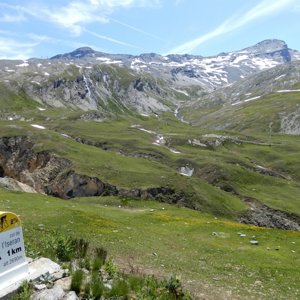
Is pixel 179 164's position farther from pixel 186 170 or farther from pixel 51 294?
pixel 51 294

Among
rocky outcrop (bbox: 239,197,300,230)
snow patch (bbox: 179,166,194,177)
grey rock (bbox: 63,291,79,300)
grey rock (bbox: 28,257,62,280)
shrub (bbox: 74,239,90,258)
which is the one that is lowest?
rocky outcrop (bbox: 239,197,300,230)

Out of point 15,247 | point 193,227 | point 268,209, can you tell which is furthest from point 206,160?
point 15,247

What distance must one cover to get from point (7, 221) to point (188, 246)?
882 inches

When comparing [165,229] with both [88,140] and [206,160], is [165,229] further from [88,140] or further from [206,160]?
[88,140]

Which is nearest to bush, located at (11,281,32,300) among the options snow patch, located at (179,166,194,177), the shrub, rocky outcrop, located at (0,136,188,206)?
the shrub

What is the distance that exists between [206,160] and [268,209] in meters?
32.2

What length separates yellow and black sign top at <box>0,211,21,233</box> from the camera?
15.4m

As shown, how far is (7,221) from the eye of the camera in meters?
15.7

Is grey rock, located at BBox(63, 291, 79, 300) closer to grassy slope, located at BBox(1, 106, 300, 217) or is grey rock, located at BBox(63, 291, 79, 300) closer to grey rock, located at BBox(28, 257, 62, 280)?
grey rock, located at BBox(28, 257, 62, 280)

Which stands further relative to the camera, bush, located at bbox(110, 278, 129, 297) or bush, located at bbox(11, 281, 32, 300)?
bush, located at bbox(110, 278, 129, 297)

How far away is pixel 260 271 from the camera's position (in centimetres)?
2984

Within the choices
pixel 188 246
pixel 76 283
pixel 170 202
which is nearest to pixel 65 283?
pixel 76 283

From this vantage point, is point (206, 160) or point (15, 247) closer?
point (15, 247)

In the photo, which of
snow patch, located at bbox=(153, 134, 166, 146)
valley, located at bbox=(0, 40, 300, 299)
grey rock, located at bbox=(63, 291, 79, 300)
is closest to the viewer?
grey rock, located at bbox=(63, 291, 79, 300)
